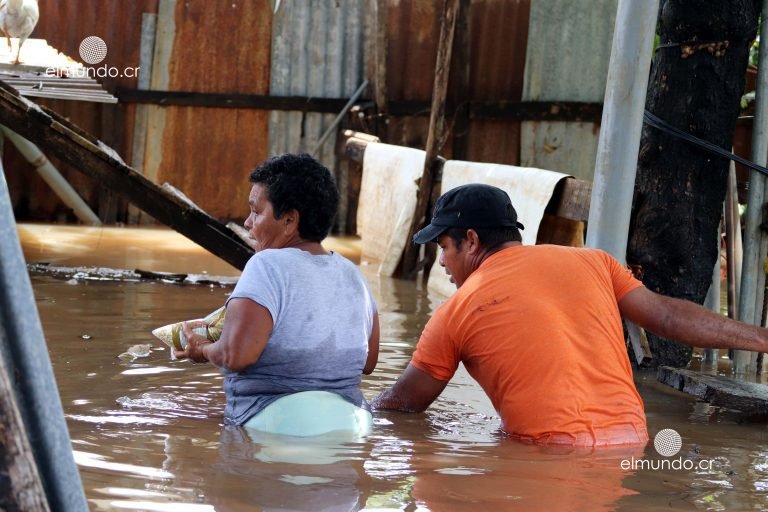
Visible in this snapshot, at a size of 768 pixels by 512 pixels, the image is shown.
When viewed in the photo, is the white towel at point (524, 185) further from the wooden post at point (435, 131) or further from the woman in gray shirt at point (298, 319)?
the woman in gray shirt at point (298, 319)

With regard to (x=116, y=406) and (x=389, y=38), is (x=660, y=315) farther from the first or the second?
(x=389, y=38)

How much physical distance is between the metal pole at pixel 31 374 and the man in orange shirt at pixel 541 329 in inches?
89.6

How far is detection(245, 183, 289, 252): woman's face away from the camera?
13.9 feet

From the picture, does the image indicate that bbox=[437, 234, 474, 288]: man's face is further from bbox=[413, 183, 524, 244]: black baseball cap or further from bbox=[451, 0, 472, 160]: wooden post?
bbox=[451, 0, 472, 160]: wooden post

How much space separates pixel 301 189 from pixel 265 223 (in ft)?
0.66

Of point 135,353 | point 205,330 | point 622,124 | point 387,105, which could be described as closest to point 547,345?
point 205,330

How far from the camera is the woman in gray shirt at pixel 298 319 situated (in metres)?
4.09

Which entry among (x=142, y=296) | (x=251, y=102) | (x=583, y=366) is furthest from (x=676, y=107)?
(x=251, y=102)

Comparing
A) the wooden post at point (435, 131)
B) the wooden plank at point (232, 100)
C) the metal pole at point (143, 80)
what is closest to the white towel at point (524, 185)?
the wooden post at point (435, 131)

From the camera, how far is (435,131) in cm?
1036

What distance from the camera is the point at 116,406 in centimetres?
500

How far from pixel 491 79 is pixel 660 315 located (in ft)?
33.0

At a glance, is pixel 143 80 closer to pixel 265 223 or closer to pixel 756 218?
pixel 756 218

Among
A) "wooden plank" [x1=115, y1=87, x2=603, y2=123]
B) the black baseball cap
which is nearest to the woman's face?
the black baseball cap
